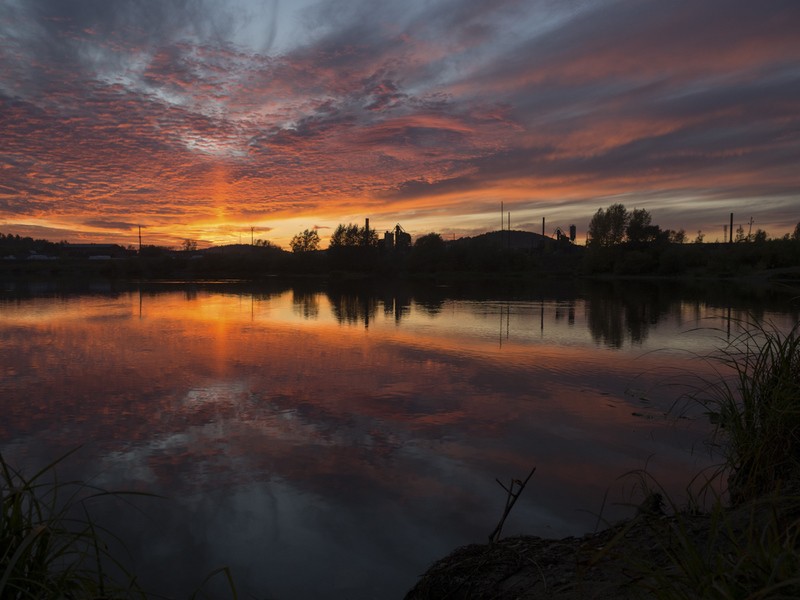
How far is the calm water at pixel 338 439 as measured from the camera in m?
4.55

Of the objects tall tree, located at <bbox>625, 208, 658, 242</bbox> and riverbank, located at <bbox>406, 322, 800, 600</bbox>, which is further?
tall tree, located at <bbox>625, 208, 658, 242</bbox>

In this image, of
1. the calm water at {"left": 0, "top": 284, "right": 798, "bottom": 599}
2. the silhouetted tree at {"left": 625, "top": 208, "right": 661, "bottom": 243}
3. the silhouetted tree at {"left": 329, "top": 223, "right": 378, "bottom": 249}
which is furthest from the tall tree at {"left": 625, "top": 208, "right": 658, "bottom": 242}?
the calm water at {"left": 0, "top": 284, "right": 798, "bottom": 599}

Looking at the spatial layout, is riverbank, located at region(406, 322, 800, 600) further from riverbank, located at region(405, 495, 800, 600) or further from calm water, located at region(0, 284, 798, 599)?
calm water, located at region(0, 284, 798, 599)

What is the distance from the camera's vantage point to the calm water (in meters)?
4.55

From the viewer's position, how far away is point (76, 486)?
5.46m

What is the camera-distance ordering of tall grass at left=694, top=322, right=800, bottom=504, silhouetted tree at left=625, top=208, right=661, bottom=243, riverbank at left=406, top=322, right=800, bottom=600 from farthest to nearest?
1. silhouetted tree at left=625, top=208, right=661, bottom=243
2. tall grass at left=694, top=322, right=800, bottom=504
3. riverbank at left=406, top=322, right=800, bottom=600

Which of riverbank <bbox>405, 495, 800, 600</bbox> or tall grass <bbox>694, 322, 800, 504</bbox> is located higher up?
tall grass <bbox>694, 322, 800, 504</bbox>

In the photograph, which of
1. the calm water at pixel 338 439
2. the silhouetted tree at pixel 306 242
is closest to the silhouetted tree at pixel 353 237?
the silhouetted tree at pixel 306 242

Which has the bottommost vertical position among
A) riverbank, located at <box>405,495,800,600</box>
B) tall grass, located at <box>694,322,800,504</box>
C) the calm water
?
the calm water

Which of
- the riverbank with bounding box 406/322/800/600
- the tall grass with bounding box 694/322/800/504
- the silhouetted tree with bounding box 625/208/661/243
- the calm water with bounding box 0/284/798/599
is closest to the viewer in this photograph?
the riverbank with bounding box 406/322/800/600

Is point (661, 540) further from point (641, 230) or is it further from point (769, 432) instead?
point (641, 230)

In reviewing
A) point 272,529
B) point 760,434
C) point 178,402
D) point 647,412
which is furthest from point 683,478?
Result: point 178,402

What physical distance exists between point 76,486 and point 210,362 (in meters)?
6.66

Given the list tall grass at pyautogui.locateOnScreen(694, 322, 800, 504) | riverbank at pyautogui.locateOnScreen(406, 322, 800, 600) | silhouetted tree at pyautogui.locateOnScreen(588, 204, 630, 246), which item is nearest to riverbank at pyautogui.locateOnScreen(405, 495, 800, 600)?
riverbank at pyautogui.locateOnScreen(406, 322, 800, 600)
